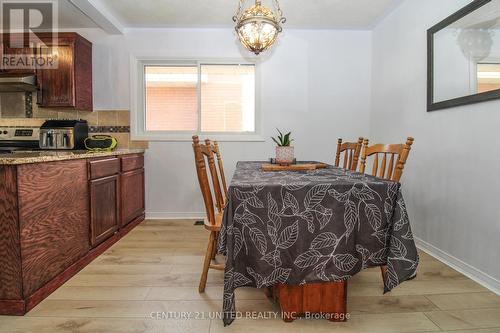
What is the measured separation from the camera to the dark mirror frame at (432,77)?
6.28ft

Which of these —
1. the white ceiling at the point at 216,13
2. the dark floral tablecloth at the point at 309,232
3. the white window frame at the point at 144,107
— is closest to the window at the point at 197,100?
the white window frame at the point at 144,107

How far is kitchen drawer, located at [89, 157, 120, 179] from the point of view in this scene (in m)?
2.37

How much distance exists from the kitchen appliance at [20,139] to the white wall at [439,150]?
3955mm

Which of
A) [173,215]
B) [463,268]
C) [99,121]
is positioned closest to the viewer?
[463,268]

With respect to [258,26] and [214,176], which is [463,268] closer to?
[214,176]

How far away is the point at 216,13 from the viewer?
311 cm

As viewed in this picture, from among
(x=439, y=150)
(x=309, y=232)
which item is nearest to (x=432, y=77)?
(x=439, y=150)

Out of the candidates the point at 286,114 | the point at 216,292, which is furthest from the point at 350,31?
the point at 216,292

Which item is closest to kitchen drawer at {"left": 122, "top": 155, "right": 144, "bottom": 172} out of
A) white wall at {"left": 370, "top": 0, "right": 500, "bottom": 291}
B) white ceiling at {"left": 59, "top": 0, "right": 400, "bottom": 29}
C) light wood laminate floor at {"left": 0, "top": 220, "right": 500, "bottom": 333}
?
light wood laminate floor at {"left": 0, "top": 220, "right": 500, "bottom": 333}

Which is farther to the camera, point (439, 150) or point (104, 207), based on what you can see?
point (104, 207)

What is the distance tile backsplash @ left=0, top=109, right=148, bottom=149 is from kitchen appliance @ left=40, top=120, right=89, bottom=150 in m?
0.20

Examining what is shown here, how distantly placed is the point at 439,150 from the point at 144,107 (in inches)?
126

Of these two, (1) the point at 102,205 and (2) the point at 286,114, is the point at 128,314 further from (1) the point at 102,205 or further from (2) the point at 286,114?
(2) the point at 286,114

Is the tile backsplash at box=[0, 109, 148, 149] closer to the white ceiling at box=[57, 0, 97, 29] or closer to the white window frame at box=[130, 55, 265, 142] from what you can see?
the white window frame at box=[130, 55, 265, 142]
